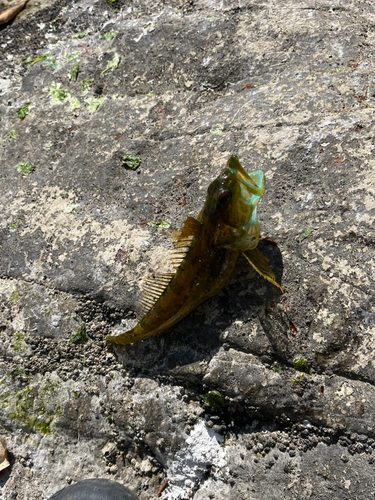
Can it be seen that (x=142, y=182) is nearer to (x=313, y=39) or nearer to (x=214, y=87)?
(x=214, y=87)

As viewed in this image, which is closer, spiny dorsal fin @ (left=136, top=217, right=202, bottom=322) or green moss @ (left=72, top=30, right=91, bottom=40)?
spiny dorsal fin @ (left=136, top=217, right=202, bottom=322)

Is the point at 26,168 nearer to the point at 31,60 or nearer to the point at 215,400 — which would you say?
the point at 31,60

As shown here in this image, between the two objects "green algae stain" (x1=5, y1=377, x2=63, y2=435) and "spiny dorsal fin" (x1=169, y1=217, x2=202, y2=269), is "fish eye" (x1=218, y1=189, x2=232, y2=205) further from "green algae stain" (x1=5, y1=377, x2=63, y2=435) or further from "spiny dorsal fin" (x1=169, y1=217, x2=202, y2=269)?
"green algae stain" (x1=5, y1=377, x2=63, y2=435)

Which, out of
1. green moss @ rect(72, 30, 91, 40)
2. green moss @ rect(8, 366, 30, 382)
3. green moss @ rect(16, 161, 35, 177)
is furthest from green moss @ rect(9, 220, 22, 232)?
green moss @ rect(72, 30, 91, 40)

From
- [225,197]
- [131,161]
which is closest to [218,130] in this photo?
[131,161]

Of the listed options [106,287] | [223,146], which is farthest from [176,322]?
[223,146]

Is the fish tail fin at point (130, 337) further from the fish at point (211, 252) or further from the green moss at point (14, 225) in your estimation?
the green moss at point (14, 225)
